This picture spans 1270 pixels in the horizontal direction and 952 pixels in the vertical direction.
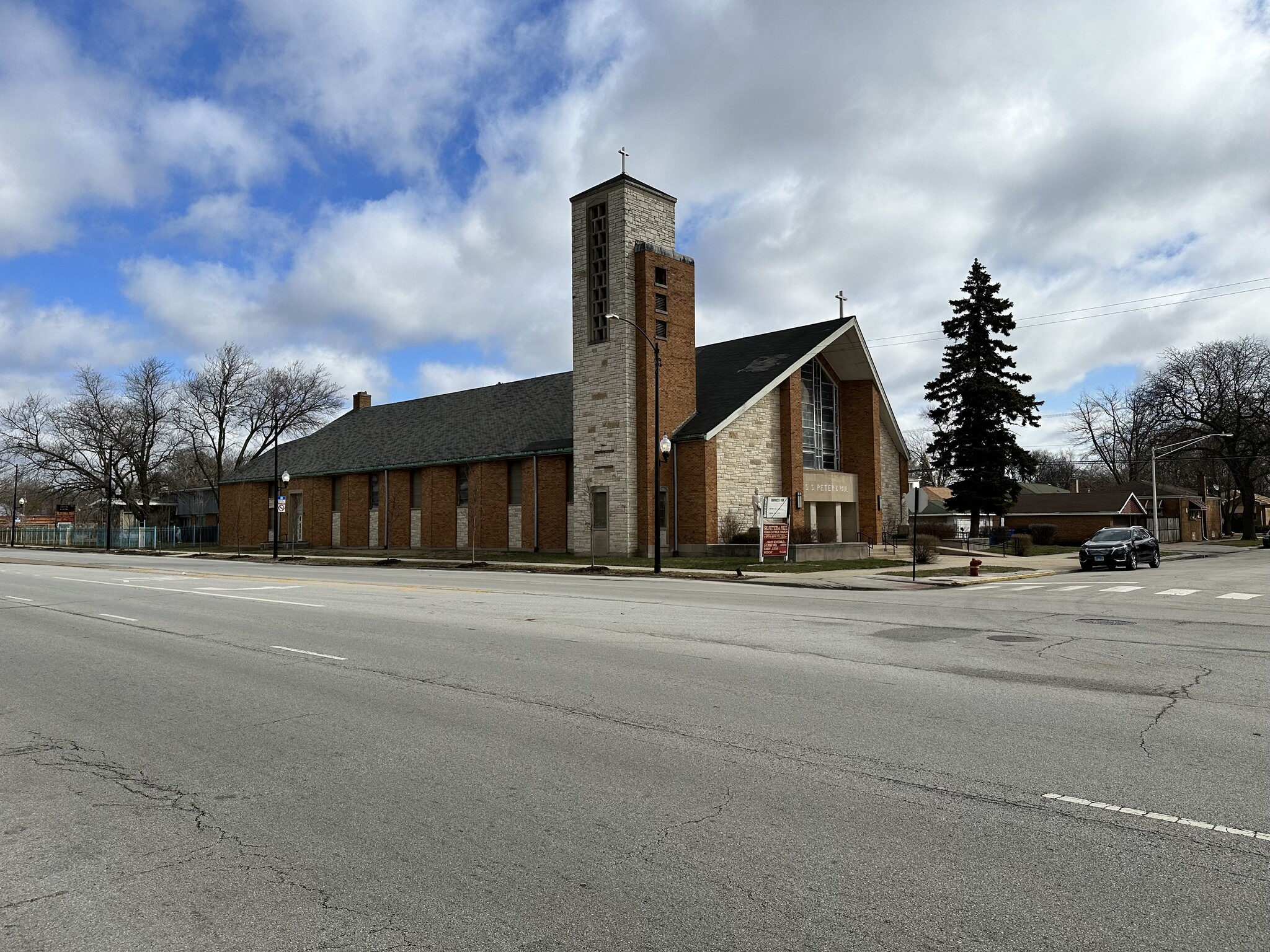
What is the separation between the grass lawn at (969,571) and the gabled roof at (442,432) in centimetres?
1685

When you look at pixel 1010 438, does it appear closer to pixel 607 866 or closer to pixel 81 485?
pixel 607 866

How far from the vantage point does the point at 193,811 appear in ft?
16.4

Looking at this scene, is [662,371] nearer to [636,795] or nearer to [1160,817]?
[636,795]

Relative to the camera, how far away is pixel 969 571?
2938 centimetres

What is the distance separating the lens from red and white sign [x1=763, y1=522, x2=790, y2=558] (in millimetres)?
31266

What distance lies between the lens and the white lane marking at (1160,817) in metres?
4.43

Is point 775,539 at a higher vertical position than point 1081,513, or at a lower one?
lower

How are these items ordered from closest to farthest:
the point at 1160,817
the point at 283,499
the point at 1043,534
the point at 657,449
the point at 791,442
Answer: the point at 1160,817, the point at 657,449, the point at 791,442, the point at 283,499, the point at 1043,534

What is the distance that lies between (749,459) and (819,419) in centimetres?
756

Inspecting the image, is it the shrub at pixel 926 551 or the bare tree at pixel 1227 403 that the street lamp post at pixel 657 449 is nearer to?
the shrub at pixel 926 551

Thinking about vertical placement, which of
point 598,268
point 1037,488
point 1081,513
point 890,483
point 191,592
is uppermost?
point 598,268

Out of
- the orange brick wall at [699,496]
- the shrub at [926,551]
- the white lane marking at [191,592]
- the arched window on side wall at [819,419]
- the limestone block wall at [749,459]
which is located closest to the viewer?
the white lane marking at [191,592]

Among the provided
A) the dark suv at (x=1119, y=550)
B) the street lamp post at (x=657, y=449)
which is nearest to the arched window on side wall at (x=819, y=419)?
the street lamp post at (x=657, y=449)

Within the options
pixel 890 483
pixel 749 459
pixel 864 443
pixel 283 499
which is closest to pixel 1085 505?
pixel 890 483
